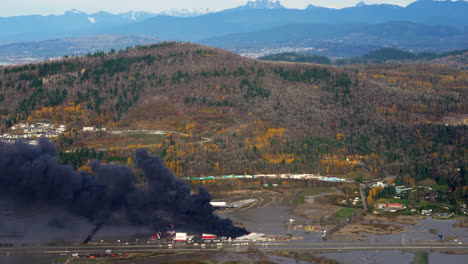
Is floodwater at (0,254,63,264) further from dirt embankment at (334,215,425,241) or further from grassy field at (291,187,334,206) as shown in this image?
grassy field at (291,187,334,206)

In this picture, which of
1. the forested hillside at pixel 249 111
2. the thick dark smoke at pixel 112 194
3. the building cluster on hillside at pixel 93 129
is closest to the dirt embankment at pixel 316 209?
the thick dark smoke at pixel 112 194

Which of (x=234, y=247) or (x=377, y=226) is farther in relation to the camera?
(x=377, y=226)

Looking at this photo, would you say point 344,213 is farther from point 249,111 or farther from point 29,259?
point 249,111

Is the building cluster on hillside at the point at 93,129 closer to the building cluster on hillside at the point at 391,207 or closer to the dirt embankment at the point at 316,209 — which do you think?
the dirt embankment at the point at 316,209

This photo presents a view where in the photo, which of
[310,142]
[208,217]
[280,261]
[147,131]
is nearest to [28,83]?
[147,131]

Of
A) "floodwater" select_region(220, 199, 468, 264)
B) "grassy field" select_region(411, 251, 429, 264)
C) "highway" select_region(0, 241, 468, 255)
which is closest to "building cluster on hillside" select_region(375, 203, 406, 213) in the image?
"floodwater" select_region(220, 199, 468, 264)

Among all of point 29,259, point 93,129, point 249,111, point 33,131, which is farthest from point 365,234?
point 33,131
